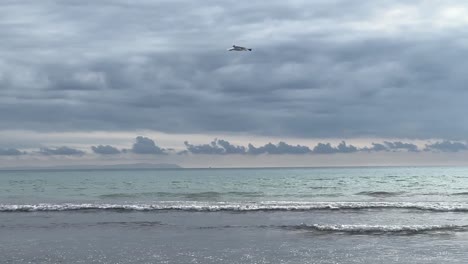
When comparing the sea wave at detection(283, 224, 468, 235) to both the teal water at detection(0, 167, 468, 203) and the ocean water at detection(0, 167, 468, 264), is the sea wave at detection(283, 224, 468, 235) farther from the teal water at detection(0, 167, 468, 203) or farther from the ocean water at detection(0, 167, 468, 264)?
the teal water at detection(0, 167, 468, 203)

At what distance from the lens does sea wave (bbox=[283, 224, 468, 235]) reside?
25.0m

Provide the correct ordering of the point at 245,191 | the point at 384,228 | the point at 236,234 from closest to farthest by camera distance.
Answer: the point at 236,234 → the point at 384,228 → the point at 245,191

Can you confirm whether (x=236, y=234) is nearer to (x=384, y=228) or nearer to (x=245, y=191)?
(x=384, y=228)

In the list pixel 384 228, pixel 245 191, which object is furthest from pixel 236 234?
pixel 245 191

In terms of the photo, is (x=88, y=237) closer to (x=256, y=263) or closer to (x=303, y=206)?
(x=256, y=263)

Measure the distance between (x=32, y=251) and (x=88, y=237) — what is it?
3.65 m

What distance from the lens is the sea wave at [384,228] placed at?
81.9 feet

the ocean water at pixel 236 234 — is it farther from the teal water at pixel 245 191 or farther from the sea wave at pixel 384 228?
the teal water at pixel 245 191

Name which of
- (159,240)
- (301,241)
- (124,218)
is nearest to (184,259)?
(159,240)

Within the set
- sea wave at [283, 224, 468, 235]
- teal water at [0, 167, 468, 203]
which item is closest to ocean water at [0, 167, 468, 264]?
sea wave at [283, 224, 468, 235]

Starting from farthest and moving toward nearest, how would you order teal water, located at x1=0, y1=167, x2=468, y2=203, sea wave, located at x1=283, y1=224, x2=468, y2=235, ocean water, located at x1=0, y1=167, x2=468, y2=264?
teal water, located at x1=0, y1=167, x2=468, y2=203, sea wave, located at x1=283, y1=224, x2=468, y2=235, ocean water, located at x1=0, y1=167, x2=468, y2=264

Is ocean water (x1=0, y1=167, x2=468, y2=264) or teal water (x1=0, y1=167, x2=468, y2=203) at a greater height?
ocean water (x1=0, y1=167, x2=468, y2=264)

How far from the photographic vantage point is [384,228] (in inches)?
1011

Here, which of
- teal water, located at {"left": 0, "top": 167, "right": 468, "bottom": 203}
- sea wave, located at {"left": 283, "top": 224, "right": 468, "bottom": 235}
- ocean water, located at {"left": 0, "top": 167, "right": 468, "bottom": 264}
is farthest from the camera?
teal water, located at {"left": 0, "top": 167, "right": 468, "bottom": 203}
